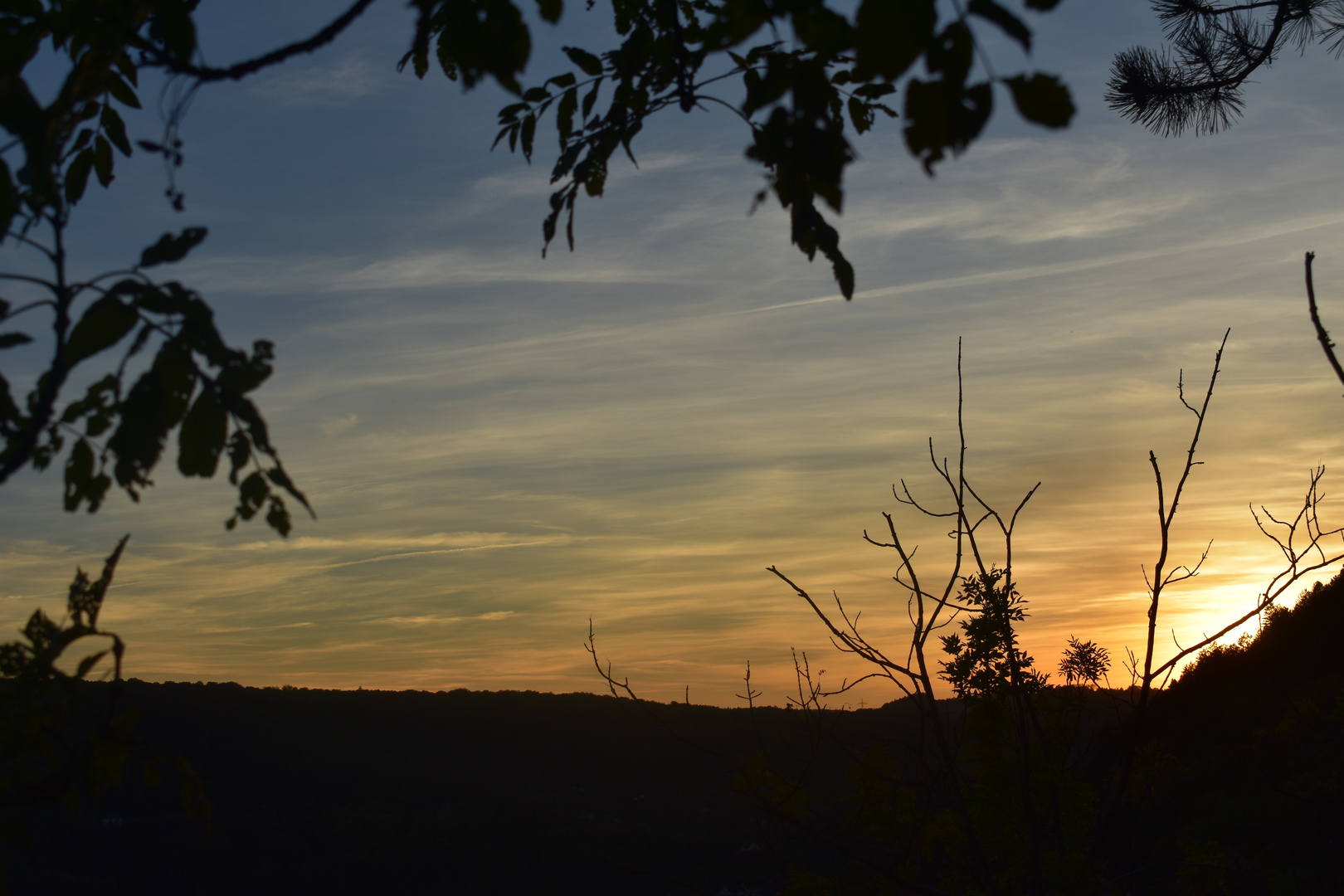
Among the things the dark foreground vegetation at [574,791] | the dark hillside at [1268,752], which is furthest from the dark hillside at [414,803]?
the dark hillside at [1268,752]

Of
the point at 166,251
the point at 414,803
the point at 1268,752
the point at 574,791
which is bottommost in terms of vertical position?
the point at 574,791

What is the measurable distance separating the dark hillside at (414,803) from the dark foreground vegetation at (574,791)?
0.36 ft

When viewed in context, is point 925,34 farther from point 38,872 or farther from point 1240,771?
point 38,872

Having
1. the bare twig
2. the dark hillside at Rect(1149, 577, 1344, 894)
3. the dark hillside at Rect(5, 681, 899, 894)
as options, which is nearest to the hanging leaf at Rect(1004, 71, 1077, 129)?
the bare twig

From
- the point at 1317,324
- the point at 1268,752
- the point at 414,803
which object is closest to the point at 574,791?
the point at 414,803

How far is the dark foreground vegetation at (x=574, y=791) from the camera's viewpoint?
738 cm

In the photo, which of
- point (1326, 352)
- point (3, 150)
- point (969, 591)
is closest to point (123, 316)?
point (3, 150)

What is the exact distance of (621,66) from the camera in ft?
9.34

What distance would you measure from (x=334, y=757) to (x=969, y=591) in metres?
39.5

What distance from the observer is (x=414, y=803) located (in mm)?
36625

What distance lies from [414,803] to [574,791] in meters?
7.22

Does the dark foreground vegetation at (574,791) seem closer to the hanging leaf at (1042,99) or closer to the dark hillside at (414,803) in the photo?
the dark hillside at (414,803)

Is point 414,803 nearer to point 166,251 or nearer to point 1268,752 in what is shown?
point 1268,752

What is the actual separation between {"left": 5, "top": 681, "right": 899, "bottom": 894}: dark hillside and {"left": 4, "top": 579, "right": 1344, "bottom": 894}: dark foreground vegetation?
0.36ft
